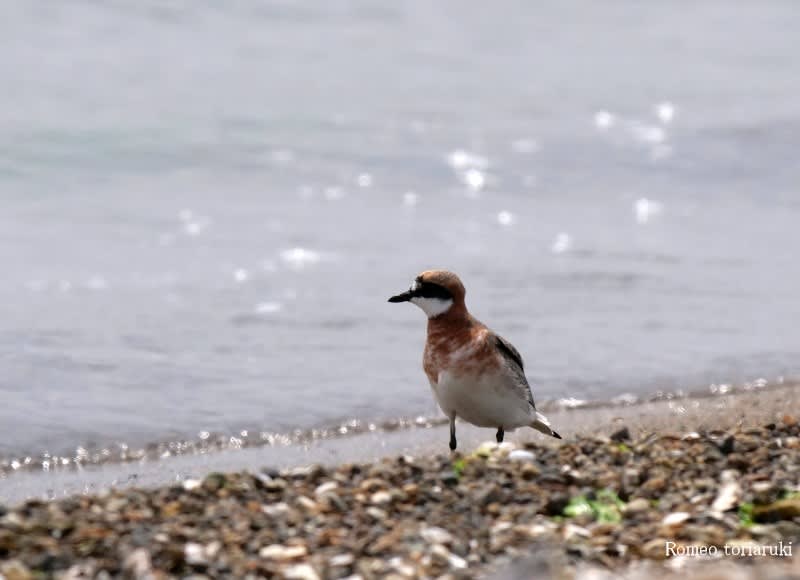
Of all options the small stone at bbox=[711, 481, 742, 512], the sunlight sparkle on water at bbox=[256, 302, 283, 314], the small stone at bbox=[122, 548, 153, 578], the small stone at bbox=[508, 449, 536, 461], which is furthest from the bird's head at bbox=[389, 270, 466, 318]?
the sunlight sparkle on water at bbox=[256, 302, 283, 314]

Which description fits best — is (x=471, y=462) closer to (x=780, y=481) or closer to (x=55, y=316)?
(x=780, y=481)

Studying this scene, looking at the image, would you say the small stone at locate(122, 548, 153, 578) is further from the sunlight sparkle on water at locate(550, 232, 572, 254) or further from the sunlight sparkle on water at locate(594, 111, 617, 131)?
the sunlight sparkle on water at locate(594, 111, 617, 131)

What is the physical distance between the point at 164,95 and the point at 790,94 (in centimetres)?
954

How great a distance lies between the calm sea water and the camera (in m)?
11.6

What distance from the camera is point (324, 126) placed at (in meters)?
19.9

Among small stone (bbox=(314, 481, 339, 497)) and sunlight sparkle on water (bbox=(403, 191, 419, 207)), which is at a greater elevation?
sunlight sparkle on water (bbox=(403, 191, 419, 207))

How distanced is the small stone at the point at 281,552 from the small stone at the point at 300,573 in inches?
4.5

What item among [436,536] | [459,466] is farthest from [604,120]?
[436,536]

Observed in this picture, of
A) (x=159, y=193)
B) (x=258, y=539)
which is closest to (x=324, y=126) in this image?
(x=159, y=193)

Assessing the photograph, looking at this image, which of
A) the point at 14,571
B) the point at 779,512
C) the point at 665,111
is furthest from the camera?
the point at 665,111

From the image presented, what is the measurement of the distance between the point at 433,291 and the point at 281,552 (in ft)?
9.85

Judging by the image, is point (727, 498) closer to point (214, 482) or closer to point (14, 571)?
point (214, 482)

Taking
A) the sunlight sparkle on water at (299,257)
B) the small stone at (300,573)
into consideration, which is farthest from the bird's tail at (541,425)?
the sunlight sparkle on water at (299,257)

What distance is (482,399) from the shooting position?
846 cm
